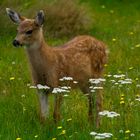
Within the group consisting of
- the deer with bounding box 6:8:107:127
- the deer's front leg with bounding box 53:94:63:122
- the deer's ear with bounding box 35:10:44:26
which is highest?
the deer's ear with bounding box 35:10:44:26

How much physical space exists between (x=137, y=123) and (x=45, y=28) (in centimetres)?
972

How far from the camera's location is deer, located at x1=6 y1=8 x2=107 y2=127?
1032 cm

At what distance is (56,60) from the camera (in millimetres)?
10570

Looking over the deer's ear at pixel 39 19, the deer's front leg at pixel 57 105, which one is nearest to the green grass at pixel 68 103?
the deer's front leg at pixel 57 105

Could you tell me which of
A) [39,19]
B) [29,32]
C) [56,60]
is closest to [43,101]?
[56,60]

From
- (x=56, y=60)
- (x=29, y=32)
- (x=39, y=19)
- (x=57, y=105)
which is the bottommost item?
(x=57, y=105)

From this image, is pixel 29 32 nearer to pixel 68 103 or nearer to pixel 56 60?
pixel 56 60

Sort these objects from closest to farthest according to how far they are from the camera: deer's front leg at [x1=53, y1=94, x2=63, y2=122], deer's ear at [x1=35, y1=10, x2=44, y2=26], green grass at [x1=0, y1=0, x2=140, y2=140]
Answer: green grass at [x1=0, y1=0, x2=140, y2=140], deer's front leg at [x1=53, y1=94, x2=63, y2=122], deer's ear at [x1=35, y1=10, x2=44, y2=26]

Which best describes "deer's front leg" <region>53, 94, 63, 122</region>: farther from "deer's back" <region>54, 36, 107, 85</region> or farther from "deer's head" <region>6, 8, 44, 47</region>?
"deer's head" <region>6, 8, 44, 47</region>

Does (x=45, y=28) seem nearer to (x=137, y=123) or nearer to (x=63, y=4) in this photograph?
(x=63, y=4)

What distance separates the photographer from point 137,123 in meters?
9.17

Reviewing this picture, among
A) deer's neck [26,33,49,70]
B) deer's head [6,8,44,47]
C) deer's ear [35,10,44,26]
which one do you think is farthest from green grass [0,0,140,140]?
deer's ear [35,10,44,26]

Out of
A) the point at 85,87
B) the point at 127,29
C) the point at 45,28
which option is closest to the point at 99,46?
the point at 85,87

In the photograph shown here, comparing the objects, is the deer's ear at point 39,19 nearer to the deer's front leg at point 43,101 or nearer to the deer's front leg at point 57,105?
the deer's front leg at point 43,101
